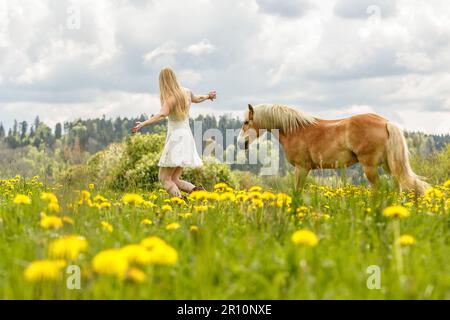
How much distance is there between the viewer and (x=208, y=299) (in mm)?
2762

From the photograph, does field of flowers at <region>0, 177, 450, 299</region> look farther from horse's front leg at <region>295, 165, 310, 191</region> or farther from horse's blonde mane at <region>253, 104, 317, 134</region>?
horse's blonde mane at <region>253, 104, 317, 134</region>

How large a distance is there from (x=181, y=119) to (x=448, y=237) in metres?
5.71

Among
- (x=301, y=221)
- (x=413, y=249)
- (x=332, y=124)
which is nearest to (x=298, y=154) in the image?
(x=332, y=124)

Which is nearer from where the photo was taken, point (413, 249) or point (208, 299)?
point (208, 299)

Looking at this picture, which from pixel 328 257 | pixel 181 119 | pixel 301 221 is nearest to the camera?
pixel 328 257

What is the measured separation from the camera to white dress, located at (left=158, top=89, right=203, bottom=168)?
923cm

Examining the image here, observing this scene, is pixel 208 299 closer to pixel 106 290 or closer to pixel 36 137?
pixel 106 290

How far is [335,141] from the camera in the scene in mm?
9977

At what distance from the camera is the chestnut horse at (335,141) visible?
9.45 metres

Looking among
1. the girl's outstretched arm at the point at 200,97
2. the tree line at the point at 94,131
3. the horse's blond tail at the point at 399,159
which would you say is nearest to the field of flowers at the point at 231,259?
the horse's blond tail at the point at 399,159

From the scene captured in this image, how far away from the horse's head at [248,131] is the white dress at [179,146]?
164 centimetres

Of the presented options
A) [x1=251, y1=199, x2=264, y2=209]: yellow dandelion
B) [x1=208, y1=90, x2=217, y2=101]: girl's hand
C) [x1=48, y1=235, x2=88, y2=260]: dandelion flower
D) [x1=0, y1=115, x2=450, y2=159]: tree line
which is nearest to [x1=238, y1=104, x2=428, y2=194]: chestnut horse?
[x1=208, y1=90, x2=217, y2=101]: girl's hand

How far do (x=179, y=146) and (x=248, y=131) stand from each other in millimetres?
1887

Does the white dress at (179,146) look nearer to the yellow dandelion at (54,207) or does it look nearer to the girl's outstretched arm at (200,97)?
the girl's outstretched arm at (200,97)
